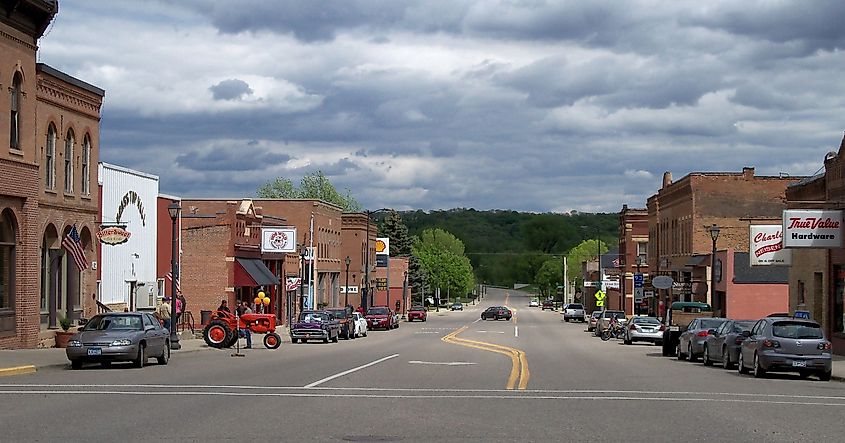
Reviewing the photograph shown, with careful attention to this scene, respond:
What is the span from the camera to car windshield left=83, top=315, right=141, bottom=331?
27.7 meters

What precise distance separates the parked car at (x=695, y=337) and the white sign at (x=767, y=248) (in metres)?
11.5

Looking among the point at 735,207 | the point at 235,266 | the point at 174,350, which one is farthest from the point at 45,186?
the point at 735,207

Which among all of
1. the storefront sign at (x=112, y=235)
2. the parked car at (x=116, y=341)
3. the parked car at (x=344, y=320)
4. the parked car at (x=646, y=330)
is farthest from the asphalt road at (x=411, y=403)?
the parked car at (x=344, y=320)

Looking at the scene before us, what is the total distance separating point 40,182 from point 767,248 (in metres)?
29.3

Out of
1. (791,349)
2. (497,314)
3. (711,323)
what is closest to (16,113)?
(711,323)

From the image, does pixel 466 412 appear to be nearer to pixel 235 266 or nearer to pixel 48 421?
pixel 48 421

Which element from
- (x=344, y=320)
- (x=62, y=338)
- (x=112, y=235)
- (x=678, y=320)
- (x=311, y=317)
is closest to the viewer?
(x=62, y=338)

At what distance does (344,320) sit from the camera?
54125 millimetres

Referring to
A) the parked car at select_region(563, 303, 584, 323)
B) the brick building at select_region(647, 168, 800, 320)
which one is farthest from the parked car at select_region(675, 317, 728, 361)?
the parked car at select_region(563, 303, 584, 323)

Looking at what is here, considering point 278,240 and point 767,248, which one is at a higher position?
point 278,240

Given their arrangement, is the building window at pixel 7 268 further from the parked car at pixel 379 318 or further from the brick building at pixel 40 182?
the parked car at pixel 379 318

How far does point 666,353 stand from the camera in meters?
40.8

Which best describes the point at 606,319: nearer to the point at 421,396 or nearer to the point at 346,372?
the point at 346,372

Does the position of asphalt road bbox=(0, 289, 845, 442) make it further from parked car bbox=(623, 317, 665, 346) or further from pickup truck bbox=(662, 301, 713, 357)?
parked car bbox=(623, 317, 665, 346)
